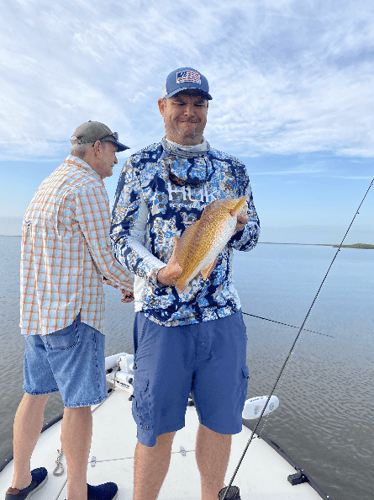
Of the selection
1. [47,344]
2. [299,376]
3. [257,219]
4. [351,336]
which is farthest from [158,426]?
[351,336]

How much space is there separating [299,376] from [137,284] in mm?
10161

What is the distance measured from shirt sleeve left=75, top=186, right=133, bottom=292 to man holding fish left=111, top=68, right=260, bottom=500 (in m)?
0.35

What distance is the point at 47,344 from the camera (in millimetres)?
2172

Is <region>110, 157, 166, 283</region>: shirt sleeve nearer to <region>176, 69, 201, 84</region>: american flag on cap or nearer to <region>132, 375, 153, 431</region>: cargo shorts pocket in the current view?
<region>176, 69, 201, 84</region>: american flag on cap

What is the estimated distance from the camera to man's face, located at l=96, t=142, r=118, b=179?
2.53m

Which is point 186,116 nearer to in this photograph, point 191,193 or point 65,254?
point 191,193

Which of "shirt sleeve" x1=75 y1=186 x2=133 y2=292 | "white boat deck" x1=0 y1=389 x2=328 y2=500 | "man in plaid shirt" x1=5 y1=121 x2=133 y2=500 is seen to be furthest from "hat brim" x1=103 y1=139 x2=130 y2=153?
"white boat deck" x1=0 y1=389 x2=328 y2=500

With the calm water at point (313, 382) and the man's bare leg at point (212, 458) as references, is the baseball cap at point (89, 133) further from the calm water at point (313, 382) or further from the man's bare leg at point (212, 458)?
the calm water at point (313, 382)

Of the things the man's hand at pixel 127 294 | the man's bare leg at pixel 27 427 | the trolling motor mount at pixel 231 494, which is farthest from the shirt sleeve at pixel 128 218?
the trolling motor mount at pixel 231 494

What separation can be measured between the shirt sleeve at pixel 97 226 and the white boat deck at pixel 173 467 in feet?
7.03

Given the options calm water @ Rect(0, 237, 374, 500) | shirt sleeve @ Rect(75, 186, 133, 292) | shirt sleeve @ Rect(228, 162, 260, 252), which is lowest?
calm water @ Rect(0, 237, 374, 500)

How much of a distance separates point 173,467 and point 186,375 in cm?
207

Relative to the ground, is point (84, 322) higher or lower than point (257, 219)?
lower

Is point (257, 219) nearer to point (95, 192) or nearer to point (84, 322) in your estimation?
point (95, 192)
